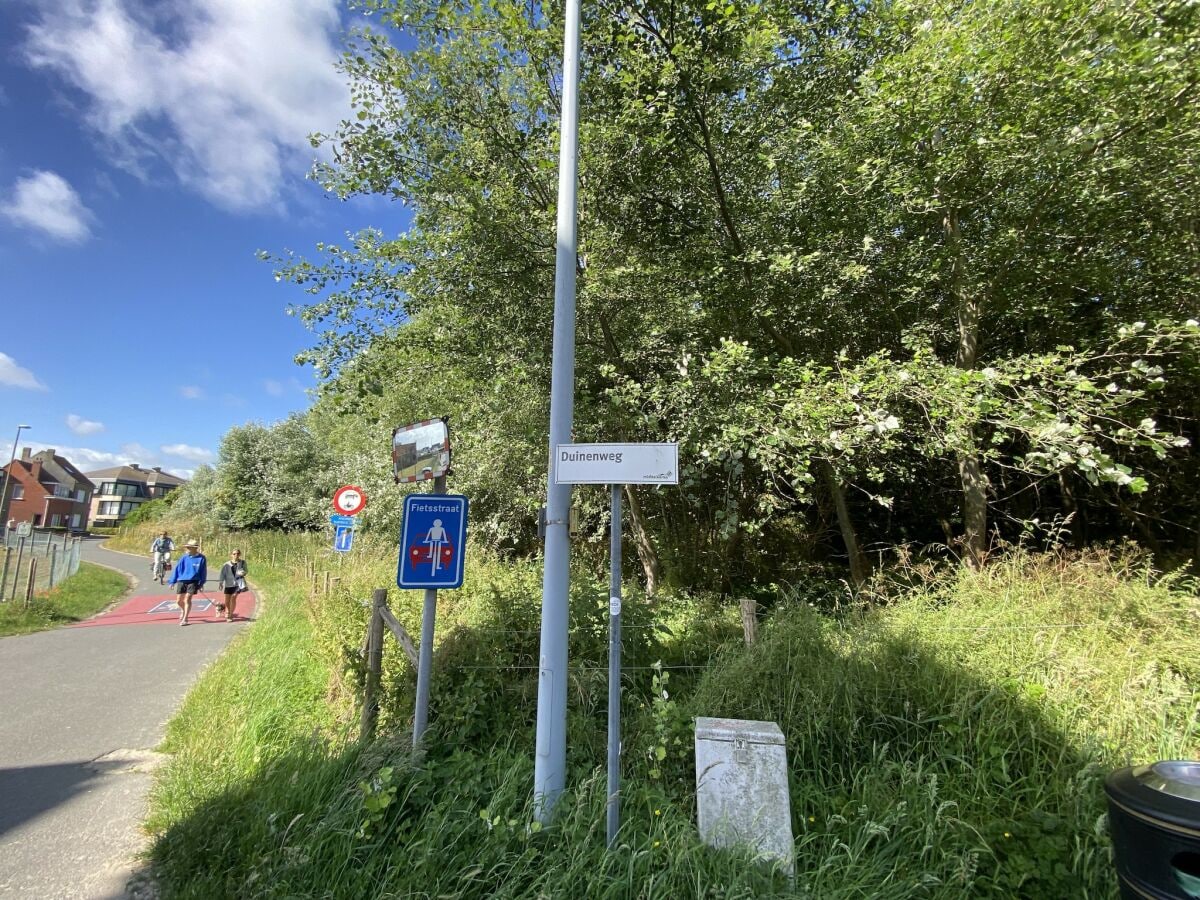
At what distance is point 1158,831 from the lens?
180 cm

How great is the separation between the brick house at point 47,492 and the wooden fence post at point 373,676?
238ft

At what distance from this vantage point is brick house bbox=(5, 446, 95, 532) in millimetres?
59656

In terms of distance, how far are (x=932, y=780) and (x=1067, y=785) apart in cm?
71

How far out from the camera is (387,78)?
22.3 ft

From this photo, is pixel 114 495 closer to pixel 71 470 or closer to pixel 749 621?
pixel 71 470

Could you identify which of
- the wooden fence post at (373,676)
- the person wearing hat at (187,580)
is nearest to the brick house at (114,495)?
the person wearing hat at (187,580)

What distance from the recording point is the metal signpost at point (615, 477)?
109 inches

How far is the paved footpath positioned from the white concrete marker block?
298cm

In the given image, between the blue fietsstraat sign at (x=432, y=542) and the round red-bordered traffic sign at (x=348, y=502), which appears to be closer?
the blue fietsstraat sign at (x=432, y=542)

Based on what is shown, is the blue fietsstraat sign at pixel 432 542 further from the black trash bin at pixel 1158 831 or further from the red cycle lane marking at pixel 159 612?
the red cycle lane marking at pixel 159 612

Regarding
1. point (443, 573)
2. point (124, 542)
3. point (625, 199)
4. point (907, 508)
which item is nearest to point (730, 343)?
point (625, 199)

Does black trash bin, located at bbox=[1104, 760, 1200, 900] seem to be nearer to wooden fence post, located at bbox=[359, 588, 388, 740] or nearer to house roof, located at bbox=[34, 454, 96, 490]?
wooden fence post, located at bbox=[359, 588, 388, 740]

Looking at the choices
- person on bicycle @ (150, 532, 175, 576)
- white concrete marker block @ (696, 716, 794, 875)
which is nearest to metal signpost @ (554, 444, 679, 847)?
white concrete marker block @ (696, 716, 794, 875)

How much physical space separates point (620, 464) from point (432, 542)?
4.49 feet
